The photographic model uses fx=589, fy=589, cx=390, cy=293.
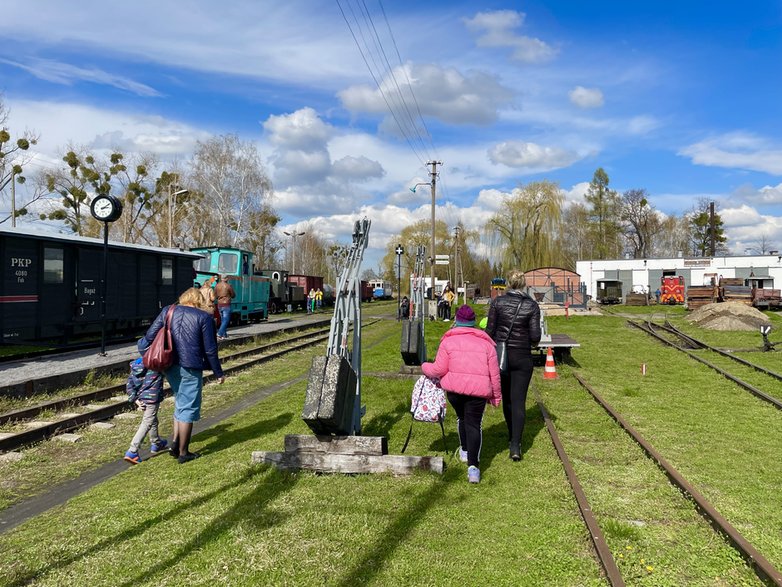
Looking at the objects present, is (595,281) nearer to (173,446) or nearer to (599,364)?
(599,364)

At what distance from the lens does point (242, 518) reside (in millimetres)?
4516

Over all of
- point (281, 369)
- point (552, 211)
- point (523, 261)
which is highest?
point (552, 211)

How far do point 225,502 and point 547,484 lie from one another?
2.83 metres

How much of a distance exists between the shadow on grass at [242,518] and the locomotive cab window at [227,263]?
1853 cm

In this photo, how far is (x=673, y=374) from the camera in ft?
40.2

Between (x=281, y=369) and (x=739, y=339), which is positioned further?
(x=739, y=339)

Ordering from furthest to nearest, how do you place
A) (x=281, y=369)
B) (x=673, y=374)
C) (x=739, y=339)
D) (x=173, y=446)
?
(x=739, y=339) → (x=281, y=369) → (x=673, y=374) → (x=173, y=446)

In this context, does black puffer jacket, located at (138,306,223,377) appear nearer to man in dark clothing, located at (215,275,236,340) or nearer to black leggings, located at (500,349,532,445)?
black leggings, located at (500,349,532,445)

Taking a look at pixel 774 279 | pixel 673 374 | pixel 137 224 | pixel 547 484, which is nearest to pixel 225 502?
pixel 547 484

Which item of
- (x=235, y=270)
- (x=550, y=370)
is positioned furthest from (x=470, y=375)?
(x=235, y=270)

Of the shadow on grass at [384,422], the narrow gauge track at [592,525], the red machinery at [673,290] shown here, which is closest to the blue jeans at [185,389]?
the shadow on grass at [384,422]

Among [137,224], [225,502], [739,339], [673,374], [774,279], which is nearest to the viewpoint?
[225,502]

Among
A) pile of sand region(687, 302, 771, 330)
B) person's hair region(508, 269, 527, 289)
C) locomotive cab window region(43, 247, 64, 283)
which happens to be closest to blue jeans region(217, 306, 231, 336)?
locomotive cab window region(43, 247, 64, 283)

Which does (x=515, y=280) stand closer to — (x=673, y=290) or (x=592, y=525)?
(x=592, y=525)
